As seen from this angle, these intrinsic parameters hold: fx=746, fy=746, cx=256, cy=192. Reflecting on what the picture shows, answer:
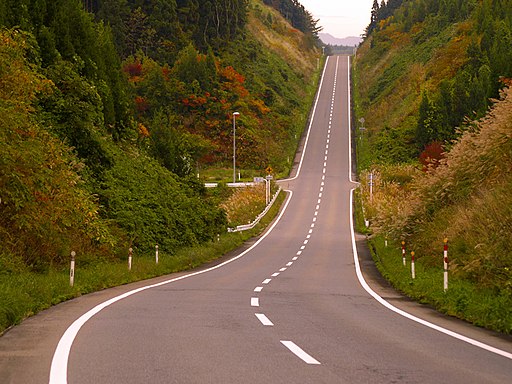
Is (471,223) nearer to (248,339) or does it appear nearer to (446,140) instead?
(248,339)

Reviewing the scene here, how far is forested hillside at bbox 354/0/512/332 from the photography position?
15938 mm

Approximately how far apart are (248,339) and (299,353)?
130cm

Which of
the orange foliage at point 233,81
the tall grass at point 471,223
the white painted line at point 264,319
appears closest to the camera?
the white painted line at point 264,319

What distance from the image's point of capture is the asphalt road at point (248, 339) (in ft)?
24.2

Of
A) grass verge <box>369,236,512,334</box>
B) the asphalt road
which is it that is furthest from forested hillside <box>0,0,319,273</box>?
grass verge <box>369,236,512,334</box>

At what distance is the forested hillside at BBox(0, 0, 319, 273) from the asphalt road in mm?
2799

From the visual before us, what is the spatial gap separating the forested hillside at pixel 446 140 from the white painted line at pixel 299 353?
390 cm

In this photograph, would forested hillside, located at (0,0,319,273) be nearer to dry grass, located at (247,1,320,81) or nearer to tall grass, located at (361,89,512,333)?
tall grass, located at (361,89,512,333)

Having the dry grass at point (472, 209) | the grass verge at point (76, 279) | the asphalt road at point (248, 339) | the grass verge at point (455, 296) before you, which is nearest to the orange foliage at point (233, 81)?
the grass verge at point (76, 279)

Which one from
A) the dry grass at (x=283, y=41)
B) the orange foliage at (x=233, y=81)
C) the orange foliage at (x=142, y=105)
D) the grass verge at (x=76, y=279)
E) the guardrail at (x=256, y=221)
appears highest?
the dry grass at (x=283, y=41)

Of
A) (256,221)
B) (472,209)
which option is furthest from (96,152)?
(256,221)

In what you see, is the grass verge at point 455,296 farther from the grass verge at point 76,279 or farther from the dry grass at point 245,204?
the dry grass at point 245,204

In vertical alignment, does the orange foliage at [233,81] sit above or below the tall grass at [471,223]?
above

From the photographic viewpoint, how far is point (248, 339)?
380 inches
